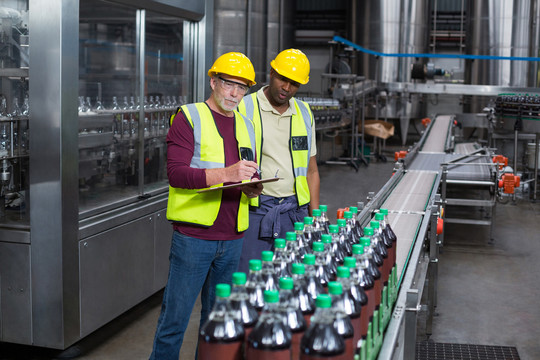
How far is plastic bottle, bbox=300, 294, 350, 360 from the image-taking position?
4.12ft

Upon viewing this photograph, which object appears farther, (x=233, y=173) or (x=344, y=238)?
(x=233, y=173)

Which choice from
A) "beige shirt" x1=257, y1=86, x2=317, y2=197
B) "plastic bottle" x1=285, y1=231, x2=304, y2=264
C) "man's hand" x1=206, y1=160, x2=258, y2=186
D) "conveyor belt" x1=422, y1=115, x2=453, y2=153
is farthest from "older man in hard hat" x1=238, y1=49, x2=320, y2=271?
"conveyor belt" x1=422, y1=115, x2=453, y2=153

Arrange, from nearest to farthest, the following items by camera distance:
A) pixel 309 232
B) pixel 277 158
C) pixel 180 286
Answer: pixel 309 232 → pixel 180 286 → pixel 277 158

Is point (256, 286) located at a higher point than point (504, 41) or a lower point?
lower

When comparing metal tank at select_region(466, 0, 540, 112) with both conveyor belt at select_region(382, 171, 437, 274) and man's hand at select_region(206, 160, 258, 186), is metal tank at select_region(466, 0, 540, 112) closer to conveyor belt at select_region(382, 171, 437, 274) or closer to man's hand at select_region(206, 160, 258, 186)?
conveyor belt at select_region(382, 171, 437, 274)

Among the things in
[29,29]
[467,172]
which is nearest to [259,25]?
[467,172]

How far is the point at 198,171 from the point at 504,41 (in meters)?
11.5

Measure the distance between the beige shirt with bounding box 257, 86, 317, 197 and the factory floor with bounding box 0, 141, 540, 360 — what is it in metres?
1.11

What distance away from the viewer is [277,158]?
116 inches

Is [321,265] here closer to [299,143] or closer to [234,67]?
[234,67]

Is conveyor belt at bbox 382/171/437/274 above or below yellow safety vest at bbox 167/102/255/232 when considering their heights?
below

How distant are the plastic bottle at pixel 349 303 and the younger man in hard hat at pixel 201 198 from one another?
990 millimetres

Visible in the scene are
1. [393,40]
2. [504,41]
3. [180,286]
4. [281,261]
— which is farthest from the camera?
[393,40]

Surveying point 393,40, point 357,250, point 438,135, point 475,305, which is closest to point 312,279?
point 357,250
